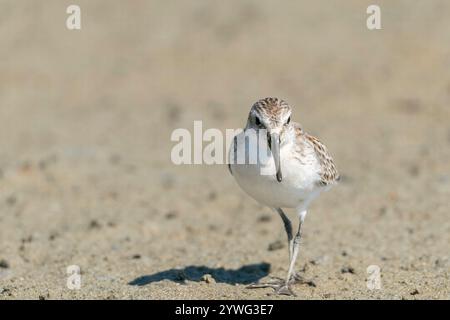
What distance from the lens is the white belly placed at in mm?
6238

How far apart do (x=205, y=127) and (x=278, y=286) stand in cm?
717

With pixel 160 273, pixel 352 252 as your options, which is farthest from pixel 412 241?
pixel 160 273

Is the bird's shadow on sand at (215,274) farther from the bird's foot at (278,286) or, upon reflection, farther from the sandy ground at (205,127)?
the bird's foot at (278,286)

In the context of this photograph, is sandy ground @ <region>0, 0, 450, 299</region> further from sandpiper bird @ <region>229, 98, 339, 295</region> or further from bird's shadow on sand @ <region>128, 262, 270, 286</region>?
sandpiper bird @ <region>229, 98, 339, 295</region>

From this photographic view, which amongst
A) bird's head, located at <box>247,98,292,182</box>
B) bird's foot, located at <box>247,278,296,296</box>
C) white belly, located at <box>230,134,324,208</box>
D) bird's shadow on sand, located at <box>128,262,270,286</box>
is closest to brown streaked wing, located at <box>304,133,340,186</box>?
white belly, located at <box>230,134,324,208</box>

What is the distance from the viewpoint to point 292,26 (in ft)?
55.7

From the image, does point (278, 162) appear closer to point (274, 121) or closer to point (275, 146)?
point (275, 146)

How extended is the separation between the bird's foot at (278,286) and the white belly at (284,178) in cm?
68

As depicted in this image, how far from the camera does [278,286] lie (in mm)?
6848

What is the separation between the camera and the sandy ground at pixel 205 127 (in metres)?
7.79

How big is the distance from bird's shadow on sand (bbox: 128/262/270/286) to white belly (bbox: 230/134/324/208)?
1.15 m

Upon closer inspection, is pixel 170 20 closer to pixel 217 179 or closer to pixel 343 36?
pixel 343 36
